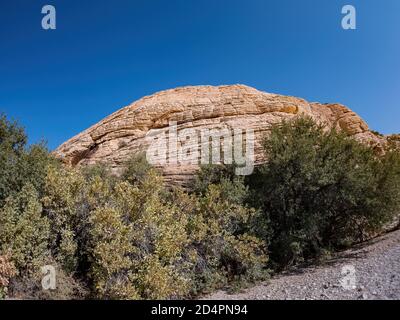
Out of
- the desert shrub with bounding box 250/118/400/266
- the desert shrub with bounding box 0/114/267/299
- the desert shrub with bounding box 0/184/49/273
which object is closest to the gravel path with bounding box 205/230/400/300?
the desert shrub with bounding box 0/114/267/299

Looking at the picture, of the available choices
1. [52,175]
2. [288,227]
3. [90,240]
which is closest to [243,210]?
[288,227]

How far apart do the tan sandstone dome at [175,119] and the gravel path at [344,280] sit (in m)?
9.00

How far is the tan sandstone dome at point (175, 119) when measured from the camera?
2103cm

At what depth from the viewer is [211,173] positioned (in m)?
17.5

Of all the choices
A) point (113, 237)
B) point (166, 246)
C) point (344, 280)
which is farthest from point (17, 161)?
point (344, 280)

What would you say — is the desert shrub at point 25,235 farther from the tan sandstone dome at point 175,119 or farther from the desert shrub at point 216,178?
the tan sandstone dome at point 175,119

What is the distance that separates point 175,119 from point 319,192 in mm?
11891

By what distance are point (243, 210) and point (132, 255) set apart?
18.1ft

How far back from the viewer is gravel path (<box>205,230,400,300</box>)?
8.95m

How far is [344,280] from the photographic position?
10.1 m

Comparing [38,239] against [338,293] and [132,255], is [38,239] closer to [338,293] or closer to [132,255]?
[132,255]

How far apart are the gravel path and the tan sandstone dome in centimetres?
900

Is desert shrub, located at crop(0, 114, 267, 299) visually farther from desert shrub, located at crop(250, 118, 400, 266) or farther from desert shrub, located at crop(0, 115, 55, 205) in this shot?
desert shrub, located at crop(250, 118, 400, 266)

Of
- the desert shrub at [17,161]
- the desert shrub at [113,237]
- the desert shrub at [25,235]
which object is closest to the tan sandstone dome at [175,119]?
the desert shrub at [17,161]
